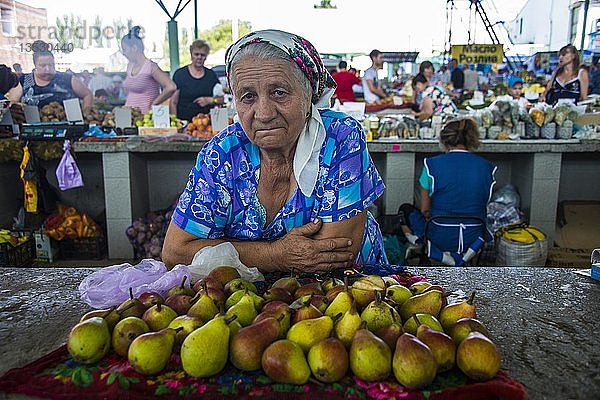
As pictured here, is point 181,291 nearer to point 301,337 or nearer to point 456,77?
point 301,337

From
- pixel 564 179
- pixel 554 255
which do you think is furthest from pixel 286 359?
pixel 564 179

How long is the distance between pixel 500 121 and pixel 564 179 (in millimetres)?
1032

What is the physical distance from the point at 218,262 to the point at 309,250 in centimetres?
34

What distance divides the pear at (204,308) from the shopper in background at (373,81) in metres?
9.36

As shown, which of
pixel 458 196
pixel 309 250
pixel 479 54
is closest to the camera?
pixel 309 250

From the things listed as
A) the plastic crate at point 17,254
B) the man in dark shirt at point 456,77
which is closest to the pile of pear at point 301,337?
the plastic crate at point 17,254

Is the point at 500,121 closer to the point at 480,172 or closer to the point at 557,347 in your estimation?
the point at 480,172

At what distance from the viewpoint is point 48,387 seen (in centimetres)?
115

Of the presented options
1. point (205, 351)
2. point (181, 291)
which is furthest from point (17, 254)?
point (205, 351)

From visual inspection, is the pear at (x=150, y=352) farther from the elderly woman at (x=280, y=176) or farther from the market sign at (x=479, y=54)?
the market sign at (x=479, y=54)

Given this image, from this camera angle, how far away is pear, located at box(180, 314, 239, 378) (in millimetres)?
1137

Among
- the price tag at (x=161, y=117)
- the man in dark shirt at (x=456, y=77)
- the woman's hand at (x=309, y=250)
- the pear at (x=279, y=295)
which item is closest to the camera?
the pear at (x=279, y=295)

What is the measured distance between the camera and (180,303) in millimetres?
1371

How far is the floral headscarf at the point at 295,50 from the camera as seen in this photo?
1.81 metres
